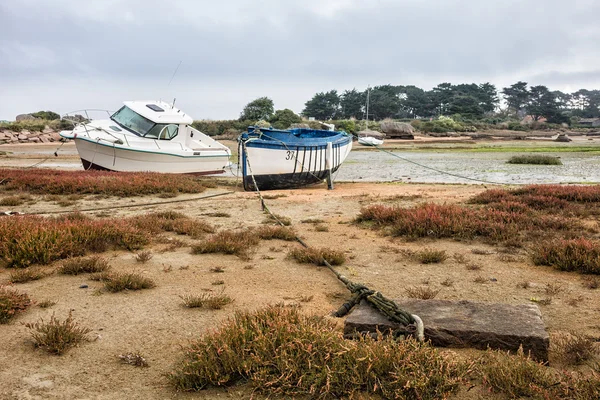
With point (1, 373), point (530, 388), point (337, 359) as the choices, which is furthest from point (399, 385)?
point (1, 373)

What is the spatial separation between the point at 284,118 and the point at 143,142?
180 feet

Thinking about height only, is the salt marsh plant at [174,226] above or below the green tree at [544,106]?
below

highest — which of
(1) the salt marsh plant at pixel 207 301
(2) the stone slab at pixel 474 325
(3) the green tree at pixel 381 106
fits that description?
(3) the green tree at pixel 381 106

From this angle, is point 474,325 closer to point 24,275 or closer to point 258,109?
point 24,275

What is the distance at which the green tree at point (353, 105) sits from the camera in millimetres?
107312

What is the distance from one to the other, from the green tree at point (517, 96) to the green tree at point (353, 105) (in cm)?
5082

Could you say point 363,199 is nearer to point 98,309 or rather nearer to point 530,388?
point 98,309

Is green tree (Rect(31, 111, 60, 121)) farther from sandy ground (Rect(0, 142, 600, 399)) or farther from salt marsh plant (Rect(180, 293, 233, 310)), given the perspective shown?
salt marsh plant (Rect(180, 293, 233, 310))

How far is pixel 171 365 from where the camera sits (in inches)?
150

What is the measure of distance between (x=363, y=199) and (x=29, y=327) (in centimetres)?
1013

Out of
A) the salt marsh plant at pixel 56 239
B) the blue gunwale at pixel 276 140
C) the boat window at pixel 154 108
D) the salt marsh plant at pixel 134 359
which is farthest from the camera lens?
the boat window at pixel 154 108

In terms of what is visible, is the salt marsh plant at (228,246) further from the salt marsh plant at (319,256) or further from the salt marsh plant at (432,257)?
the salt marsh plant at (432,257)

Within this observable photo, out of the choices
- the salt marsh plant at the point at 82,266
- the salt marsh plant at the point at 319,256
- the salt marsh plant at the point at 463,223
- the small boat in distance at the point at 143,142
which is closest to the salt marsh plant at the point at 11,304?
the salt marsh plant at the point at 82,266

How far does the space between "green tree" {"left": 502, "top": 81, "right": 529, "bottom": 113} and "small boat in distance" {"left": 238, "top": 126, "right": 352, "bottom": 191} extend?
12916cm
